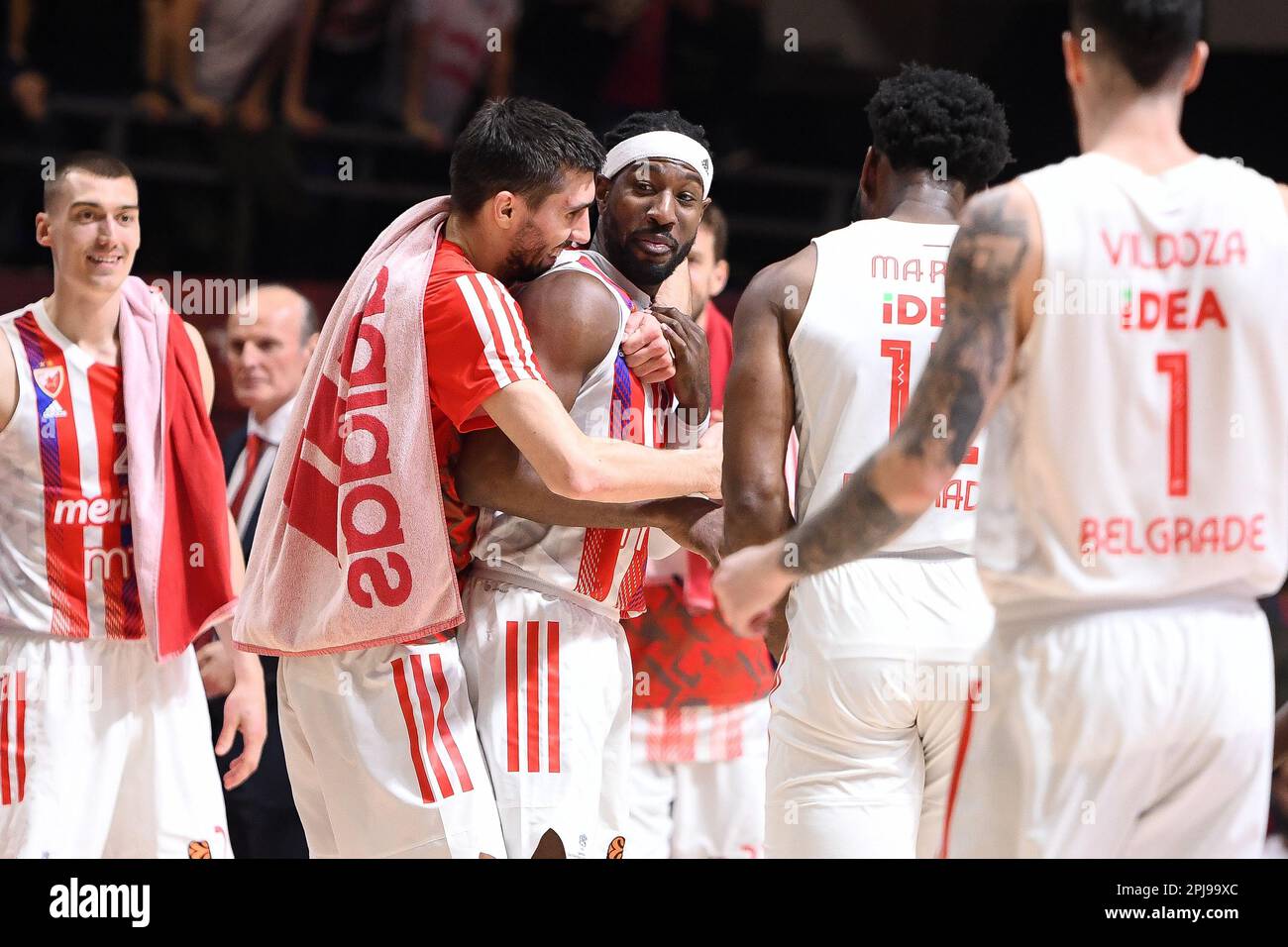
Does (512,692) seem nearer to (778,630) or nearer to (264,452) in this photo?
(778,630)

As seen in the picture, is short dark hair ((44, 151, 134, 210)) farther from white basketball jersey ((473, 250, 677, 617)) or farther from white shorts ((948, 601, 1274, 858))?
white shorts ((948, 601, 1274, 858))

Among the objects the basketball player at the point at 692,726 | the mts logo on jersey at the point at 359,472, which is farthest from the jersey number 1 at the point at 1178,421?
the basketball player at the point at 692,726

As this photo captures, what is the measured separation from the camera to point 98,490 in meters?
3.96

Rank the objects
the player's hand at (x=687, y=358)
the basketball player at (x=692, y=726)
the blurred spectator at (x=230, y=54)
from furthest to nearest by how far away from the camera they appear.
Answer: the blurred spectator at (x=230, y=54)
the basketball player at (x=692, y=726)
the player's hand at (x=687, y=358)

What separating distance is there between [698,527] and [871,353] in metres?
0.56

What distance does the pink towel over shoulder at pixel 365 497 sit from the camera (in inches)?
122

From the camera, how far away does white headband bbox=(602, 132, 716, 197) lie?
373 centimetres

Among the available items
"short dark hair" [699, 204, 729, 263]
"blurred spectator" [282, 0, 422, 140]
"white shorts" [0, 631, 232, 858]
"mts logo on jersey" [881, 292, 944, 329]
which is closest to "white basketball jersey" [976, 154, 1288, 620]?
"mts logo on jersey" [881, 292, 944, 329]

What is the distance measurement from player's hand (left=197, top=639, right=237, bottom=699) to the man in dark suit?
2.35 feet

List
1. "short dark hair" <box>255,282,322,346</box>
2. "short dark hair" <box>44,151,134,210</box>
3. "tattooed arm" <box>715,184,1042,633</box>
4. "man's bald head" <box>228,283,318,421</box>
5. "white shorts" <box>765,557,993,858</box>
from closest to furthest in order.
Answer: "tattooed arm" <box>715,184,1042,633</box> < "white shorts" <box>765,557,993,858</box> < "short dark hair" <box>44,151,134,210</box> < "man's bald head" <box>228,283,318,421</box> < "short dark hair" <box>255,282,322,346</box>

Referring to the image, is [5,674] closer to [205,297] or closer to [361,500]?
[361,500]

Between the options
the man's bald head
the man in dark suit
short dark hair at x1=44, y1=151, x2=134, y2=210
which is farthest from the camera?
the man's bald head

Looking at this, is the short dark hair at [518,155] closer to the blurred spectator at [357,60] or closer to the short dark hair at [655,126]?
the short dark hair at [655,126]
